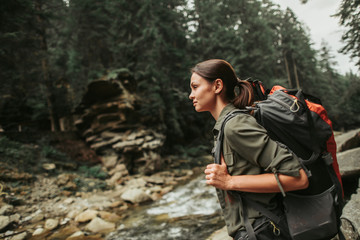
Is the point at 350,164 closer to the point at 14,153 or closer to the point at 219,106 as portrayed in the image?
the point at 219,106

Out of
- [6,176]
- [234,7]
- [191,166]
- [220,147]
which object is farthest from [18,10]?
[234,7]

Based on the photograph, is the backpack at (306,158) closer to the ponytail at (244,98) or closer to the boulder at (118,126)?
the ponytail at (244,98)

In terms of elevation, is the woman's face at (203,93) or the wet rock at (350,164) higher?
the woman's face at (203,93)

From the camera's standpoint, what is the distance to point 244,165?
148 centimetres

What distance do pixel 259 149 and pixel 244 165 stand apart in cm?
23

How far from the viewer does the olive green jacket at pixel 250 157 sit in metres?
1.30

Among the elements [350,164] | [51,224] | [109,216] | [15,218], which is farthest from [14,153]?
[350,164]

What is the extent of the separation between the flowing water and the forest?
8523 millimetres

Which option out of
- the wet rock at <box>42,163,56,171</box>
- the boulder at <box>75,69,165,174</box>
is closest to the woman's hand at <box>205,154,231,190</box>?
the wet rock at <box>42,163,56,171</box>

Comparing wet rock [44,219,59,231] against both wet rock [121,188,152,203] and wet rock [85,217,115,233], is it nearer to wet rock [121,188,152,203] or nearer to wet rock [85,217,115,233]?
wet rock [85,217,115,233]

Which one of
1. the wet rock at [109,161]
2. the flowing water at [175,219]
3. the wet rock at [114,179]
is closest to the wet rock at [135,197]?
the flowing water at [175,219]

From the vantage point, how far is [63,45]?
20.8m

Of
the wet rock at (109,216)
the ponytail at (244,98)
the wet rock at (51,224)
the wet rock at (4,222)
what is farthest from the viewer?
the wet rock at (109,216)

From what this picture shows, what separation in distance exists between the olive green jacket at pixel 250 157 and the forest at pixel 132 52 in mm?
10693
